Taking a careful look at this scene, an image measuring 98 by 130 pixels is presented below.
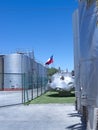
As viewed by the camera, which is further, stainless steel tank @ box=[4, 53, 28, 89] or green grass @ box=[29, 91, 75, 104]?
stainless steel tank @ box=[4, 53, 28, 89]

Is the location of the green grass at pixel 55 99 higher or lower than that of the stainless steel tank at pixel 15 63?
lower

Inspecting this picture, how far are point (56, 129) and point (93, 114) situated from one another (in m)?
4.64

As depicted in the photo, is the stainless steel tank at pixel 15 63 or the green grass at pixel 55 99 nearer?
the green grass at pixel 55 99

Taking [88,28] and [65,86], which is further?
[65,86]

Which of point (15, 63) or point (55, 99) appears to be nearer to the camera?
point (55, 99)

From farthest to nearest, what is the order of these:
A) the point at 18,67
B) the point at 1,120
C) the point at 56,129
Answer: the point at 18,67 < the point at 1,120 < the point at 56,129

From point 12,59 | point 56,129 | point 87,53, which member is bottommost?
point 56,129

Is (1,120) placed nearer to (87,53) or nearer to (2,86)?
(87,53)

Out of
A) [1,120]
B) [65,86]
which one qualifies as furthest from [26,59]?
[1,120]

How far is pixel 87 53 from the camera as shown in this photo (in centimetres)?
978

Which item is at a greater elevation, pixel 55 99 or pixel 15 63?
pixel 15 63

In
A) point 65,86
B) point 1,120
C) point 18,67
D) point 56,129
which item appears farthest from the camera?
point 18,67

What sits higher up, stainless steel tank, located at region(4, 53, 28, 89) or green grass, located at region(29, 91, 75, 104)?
stainless steel tank, located at region(4, 53, 28, 89)

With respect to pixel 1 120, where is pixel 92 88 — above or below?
above
